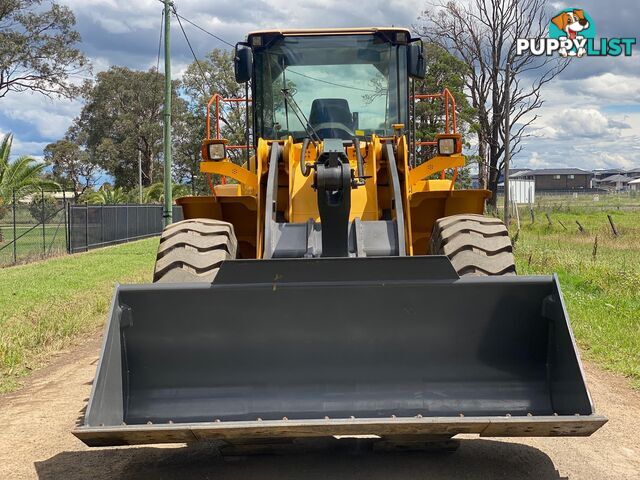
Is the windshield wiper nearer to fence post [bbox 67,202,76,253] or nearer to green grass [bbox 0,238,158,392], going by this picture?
green grass [bbox 0,238,158,392]

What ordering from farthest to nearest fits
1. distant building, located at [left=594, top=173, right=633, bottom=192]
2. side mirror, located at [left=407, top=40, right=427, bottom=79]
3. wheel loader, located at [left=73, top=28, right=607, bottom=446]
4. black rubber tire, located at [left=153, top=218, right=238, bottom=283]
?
distant building, located at [left=594, top=173, right=633, bottom=192] → side mirror, located at [left=407, top=40, right=427, bottom=79] → black rubber tire, located at [left=153, top=218, right=238, bottom=283] → wheel loader, located at [left=73, top=28, right=607, bottom=446]

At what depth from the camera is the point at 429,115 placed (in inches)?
1045

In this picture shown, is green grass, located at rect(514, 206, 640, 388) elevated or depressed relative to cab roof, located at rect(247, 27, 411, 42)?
depressed

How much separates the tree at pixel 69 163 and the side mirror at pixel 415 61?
187ft

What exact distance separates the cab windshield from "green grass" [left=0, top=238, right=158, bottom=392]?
152 inches

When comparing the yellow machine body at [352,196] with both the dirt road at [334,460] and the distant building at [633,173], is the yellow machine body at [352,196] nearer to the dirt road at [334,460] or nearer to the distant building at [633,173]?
the dirt road at [334,460]

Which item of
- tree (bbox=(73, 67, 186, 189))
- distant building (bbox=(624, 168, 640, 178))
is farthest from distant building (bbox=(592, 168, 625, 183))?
tree (bbox=(73, 67, 186, 189))

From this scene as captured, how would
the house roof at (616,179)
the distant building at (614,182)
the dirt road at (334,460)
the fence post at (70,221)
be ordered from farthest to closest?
the house roof at (616,179) < the distant building at (614,182) < the fence post at (70,221) < the dirt road at (334,460)

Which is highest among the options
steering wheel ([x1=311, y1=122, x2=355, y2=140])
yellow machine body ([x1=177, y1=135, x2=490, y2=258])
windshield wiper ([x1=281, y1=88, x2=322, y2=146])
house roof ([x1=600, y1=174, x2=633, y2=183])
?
house roof ([x1=600, y1=174, x2=633, y2=183])

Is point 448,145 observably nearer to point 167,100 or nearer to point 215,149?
point 215,149

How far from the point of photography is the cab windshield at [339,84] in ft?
22.7

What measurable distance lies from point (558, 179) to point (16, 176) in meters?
122

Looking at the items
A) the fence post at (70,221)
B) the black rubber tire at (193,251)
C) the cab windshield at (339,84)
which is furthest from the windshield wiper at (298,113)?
the fence post at (70,221)

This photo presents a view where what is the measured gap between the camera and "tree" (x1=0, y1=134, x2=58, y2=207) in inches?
1007
